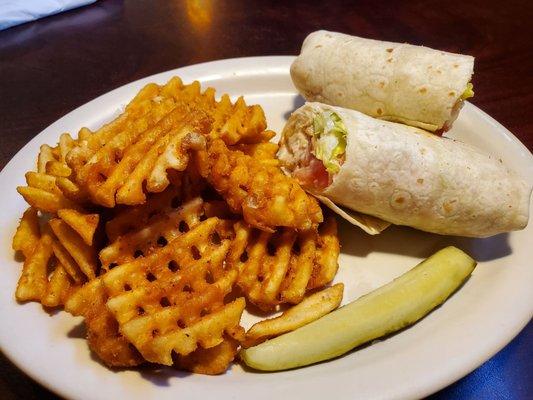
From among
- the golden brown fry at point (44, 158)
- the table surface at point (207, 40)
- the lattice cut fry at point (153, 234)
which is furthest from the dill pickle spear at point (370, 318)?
the table surface at point (207, 40)

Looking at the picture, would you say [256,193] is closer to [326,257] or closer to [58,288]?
[326,257]

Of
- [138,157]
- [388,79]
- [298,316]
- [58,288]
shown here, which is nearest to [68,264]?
[58,288]

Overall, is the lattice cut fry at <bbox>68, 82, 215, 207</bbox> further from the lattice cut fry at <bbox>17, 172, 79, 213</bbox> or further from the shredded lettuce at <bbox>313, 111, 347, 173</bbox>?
the shredded lettuce at <bbox>313, 111, 347, 173</bbox>

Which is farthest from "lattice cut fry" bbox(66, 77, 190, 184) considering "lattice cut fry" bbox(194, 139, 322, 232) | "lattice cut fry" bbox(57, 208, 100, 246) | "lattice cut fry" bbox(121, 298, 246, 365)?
"lattice cut fry" bbox(121, 298, 246, 365)

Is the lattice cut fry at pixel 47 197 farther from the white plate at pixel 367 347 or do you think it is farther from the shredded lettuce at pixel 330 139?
the shredded lettuce at pixel 330 139

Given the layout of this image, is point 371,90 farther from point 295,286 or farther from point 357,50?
point 295,286

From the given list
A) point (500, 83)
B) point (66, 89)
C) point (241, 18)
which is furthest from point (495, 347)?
point (241, 18)
